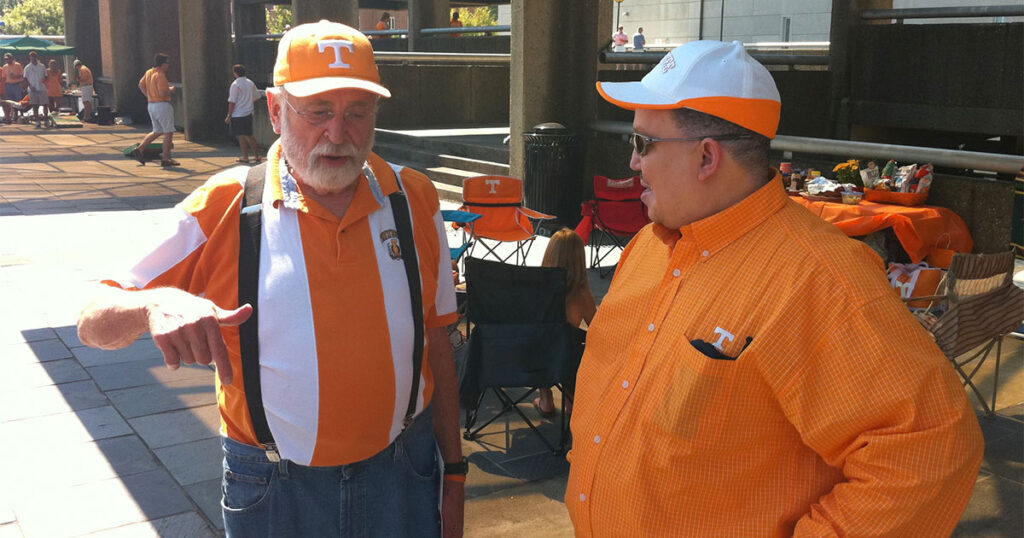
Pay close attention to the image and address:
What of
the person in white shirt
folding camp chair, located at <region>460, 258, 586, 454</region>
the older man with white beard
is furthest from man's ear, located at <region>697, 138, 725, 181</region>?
the person in white shirt

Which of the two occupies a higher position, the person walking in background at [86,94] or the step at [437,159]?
the person walking in background at [86,94]

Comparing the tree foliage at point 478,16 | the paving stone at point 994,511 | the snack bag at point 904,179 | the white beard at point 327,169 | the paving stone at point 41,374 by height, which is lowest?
the paving stone at point 41,374

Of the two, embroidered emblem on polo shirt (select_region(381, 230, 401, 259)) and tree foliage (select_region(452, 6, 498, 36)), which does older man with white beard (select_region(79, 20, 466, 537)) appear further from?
tree foliage (select_region(452, 6, 498, 36))

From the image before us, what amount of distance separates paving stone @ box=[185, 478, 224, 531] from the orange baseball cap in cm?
257

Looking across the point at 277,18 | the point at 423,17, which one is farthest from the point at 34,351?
Answer: the point at 277,18

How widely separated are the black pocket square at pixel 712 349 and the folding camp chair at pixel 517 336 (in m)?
3.22

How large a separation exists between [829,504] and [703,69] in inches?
33.2

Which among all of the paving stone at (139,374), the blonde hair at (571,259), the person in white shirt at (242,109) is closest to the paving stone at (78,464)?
the paving stone at (139,374)

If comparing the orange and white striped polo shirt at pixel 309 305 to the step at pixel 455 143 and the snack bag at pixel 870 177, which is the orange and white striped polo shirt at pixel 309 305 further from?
the step at pixel 455 143

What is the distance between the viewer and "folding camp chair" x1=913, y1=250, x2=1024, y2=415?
5203 millimetres

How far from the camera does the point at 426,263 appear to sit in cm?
233

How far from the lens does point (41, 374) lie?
6.09 metres

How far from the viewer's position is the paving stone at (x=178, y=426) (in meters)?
5.09

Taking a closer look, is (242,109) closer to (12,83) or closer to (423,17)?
(423,17)
